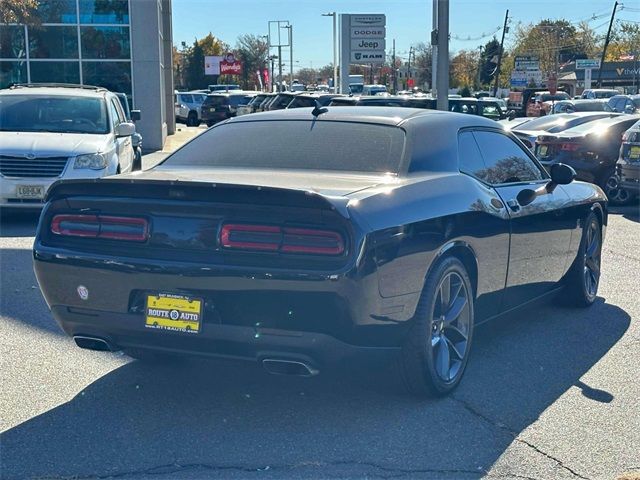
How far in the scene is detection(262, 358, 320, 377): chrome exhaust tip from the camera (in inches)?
164

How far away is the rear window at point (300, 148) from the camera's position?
5098mm

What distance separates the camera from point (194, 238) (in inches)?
169

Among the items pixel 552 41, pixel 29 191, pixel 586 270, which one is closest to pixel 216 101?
pixel 29 191

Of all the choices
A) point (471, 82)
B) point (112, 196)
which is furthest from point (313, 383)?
point (471, 82)

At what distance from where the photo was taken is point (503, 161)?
606 centimetres

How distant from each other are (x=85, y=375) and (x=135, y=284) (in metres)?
1.21

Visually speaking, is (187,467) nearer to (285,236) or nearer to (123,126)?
(285,236)

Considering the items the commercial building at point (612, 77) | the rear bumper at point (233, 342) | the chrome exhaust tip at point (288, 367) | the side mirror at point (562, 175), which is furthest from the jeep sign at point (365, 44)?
the commercial building at point (612, 77)

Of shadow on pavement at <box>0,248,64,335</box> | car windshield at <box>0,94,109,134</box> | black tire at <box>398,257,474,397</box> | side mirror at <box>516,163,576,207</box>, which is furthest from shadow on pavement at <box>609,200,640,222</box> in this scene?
black tire at <box>398,257,474,397</box>

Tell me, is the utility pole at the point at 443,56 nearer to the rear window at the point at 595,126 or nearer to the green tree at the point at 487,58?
the rear window at the point at 595,126

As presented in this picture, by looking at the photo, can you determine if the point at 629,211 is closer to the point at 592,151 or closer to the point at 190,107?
the point at 592,151

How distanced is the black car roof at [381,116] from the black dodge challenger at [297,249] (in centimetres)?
2

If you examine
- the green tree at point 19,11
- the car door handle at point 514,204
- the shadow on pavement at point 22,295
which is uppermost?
the green tree at point 19,11

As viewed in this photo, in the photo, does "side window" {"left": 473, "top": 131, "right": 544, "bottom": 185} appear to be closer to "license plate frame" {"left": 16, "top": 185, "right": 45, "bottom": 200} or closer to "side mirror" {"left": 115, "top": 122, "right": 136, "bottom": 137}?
"license plate frame" {"left": 16, "top": 185, "right": 45, "bottom": 200}
